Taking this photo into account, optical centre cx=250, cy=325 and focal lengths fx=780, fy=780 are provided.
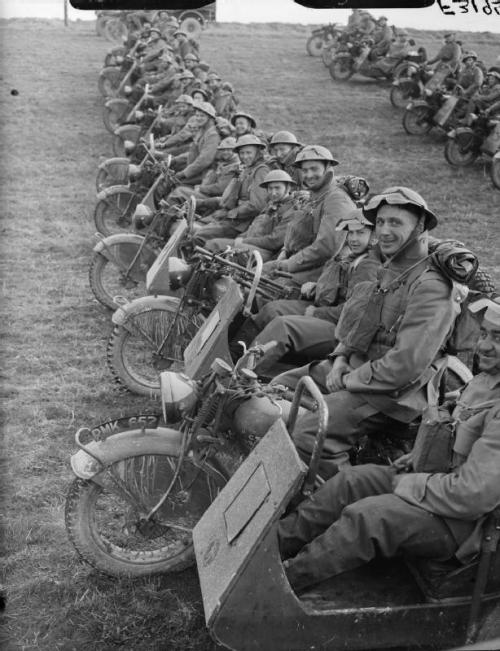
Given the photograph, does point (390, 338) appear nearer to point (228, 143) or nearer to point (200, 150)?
point (228, 143)

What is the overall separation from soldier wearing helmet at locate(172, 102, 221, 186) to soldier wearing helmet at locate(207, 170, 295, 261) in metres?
2.39

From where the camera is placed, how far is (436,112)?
559 inches

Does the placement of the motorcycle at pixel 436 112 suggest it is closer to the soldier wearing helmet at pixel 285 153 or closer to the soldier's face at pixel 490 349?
the soldier wearing helmet at pixel 285 153

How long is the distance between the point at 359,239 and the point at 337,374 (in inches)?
48.0

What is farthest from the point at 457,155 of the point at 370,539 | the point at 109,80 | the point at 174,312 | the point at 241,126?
the point at 370,539

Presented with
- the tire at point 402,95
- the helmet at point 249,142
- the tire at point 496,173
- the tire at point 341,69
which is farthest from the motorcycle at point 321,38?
the helmet at point 249,142

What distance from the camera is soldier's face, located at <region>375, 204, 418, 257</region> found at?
4203mm

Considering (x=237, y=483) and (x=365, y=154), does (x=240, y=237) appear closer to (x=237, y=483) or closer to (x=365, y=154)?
(x=237, y=483)

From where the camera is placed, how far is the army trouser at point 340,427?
12.7 feet

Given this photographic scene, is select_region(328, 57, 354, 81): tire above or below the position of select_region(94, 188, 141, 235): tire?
below

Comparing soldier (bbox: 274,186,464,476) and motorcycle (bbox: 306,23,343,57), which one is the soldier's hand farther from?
motorcycle (bbox: 306,23,343,57)

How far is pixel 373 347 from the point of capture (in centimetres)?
419

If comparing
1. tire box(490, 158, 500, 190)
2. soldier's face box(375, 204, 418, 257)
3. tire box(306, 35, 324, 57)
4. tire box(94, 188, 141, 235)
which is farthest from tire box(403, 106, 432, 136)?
tire box(306, 35, 324, 57)

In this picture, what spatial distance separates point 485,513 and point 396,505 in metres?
0.35
